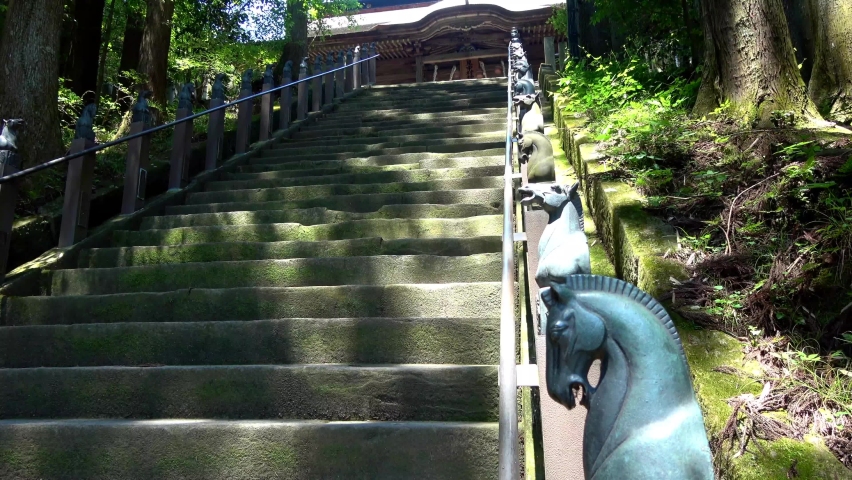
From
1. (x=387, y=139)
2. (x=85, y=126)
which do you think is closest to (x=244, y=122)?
(x=387, y=139)

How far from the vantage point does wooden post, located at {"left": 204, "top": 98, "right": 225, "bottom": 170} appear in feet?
21.5

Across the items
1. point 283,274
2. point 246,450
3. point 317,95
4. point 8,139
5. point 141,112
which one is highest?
point 317,95

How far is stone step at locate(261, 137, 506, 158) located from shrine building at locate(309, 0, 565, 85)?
887 centimetres

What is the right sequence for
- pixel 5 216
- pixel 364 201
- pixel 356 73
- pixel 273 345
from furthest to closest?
pixel 356 73 → pixel 364 201 → pixel 5 216 → pixel 273 345

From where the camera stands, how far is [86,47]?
9.80 m

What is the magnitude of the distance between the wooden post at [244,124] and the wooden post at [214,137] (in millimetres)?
432

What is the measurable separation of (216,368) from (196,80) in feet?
38.2

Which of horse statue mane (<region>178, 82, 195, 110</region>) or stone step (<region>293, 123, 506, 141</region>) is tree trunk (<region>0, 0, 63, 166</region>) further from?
stone step (<region>293, 123, 506, 141</region>)

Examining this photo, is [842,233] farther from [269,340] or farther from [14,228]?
[14,228]

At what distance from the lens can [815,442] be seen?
5.91ft

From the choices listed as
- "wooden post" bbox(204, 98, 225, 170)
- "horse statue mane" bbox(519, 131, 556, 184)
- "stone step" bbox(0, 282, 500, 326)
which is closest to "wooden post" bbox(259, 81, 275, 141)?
"wooden post" bbox(204, 98, 225, 170)

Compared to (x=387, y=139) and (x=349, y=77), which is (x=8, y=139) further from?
(x=349, y=77)

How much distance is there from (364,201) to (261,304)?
1.95m

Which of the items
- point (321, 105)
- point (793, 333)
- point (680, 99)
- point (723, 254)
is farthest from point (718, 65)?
point (321, 105)
